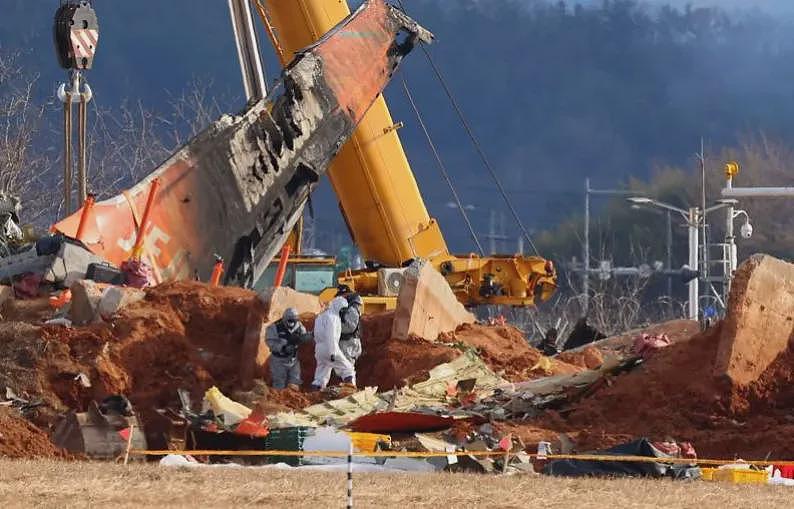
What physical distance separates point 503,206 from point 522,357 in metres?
98.4

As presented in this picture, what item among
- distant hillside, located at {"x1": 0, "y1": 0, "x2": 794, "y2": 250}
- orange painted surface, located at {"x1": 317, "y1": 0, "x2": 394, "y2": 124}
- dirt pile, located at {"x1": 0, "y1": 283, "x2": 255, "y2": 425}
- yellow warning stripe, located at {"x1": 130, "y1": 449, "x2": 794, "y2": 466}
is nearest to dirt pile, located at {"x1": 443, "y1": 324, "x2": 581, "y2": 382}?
dirt pile, located at {"x1": 0, "y1": 283, "x2": 255, "y2": 425}

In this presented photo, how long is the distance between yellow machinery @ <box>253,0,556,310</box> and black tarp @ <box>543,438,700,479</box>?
14.7 metres

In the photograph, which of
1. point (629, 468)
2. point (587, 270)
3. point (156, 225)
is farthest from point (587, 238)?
point (629, 468)

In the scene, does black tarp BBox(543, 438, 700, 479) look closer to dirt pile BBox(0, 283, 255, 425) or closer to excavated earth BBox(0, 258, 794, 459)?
excavated earth BBox(0, 258, 794, 459)

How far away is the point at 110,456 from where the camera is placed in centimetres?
2344

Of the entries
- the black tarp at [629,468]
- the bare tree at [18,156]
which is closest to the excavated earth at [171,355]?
the black tarp at [629,468]

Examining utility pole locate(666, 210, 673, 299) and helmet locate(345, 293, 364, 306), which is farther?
utility pole locate(666, 210, 673, 299)

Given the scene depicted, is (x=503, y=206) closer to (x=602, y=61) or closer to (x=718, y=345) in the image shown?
(x=602, y=61)

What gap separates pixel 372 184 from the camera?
3741cm

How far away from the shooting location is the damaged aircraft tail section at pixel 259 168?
32969 millimetres

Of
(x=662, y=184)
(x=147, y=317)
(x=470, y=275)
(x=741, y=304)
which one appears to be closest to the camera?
(x=741, y=304)

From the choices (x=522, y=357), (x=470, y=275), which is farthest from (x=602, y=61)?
(x=522, y=357)

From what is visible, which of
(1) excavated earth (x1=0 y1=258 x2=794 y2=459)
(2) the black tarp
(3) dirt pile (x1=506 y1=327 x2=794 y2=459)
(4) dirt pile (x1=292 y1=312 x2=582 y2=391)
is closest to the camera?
(2) the black tarp

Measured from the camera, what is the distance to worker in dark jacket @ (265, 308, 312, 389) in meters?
28.8
